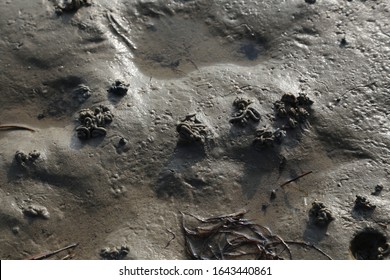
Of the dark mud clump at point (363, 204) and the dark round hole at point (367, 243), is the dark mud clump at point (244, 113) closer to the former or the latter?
the dark mud clump at point (363, 204)

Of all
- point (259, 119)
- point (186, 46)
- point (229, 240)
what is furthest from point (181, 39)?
point (229, 240)

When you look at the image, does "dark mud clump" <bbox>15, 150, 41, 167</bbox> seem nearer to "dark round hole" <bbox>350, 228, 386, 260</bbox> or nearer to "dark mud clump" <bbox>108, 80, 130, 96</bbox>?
"dark mud clump" <bbox>108, 80, 130, 96</bbox>

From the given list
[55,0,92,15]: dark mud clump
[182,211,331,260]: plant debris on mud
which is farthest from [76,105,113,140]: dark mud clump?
[55,0,92,15]: dark mud clump

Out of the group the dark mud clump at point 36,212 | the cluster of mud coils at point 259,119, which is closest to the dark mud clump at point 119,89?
the cluster of mud coils at point 259,119

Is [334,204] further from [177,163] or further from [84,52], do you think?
[84,52]
